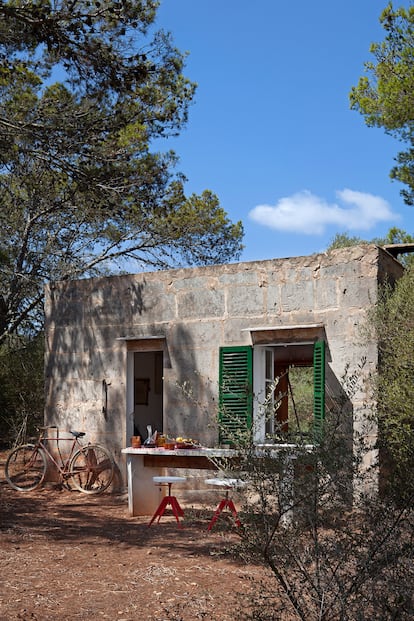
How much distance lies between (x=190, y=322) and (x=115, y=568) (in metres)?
3.86

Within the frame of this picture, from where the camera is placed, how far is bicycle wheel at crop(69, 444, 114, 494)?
9914mm

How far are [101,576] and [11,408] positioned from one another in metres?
Result: 9.52

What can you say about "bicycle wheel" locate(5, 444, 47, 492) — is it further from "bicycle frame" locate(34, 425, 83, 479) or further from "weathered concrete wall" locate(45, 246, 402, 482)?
"weathered concrete wall" locate(45, 246, 402, 482)

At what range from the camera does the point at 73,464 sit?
33.2ft

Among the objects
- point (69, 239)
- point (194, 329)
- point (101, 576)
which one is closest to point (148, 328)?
point (194, 329)

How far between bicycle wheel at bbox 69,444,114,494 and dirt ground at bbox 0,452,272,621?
855 millimetres

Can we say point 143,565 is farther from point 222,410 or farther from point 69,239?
point 69,239

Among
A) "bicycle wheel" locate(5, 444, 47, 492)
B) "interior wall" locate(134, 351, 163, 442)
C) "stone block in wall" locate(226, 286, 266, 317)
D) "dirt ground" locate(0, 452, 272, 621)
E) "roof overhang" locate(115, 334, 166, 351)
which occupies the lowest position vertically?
"dirt ground" locate(0, 452, 272, 621)

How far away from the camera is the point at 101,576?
5.78m

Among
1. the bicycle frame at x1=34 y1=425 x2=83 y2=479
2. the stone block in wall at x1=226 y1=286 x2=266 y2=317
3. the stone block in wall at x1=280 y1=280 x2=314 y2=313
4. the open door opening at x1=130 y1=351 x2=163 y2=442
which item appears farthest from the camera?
the open door opening at x1=130 y1=351 x2=163 y2=442

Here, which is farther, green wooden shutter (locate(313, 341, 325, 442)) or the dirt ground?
green wooden shutter (locate(313, 341, 325, 442))

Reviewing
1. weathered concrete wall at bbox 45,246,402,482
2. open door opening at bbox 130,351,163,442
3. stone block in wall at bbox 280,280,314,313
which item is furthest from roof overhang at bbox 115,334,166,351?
open door opening at bbox 130,351,163,442

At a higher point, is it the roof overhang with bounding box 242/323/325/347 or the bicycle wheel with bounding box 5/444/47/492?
the roof overhang with bounding box 242/323/325/347

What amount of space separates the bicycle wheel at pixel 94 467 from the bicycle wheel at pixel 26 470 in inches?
24.7
